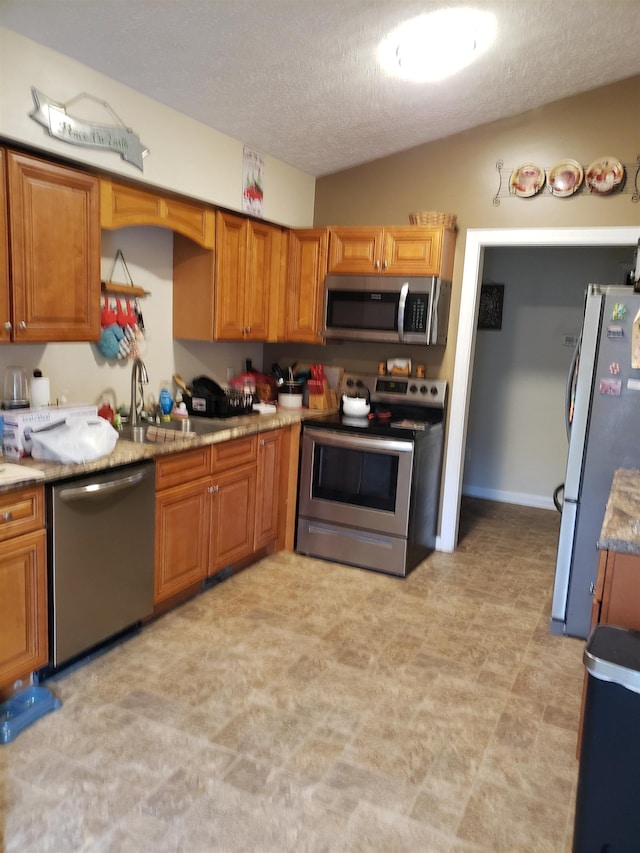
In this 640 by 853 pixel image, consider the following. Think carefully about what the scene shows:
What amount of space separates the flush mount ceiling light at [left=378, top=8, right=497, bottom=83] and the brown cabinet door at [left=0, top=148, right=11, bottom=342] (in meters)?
1.66

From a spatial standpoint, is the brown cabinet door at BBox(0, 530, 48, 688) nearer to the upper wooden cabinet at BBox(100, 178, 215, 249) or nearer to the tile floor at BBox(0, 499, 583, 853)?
the tile floor at BBox(0, 499, 583, 853)

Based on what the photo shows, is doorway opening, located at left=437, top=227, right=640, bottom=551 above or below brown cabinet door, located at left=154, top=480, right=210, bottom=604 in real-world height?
above

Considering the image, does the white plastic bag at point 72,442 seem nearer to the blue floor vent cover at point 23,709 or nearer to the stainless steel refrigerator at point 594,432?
the blue floor vent cover at point 23,709

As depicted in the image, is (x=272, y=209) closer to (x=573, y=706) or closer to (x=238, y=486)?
(x=238, y=486)

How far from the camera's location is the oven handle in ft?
12.0

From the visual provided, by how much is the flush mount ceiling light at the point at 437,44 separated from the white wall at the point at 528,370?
2.48 metres

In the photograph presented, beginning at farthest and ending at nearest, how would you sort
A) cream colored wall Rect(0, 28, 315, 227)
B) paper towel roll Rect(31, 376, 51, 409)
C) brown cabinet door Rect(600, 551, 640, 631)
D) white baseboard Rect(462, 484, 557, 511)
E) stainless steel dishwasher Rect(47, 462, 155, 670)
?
white baseboard Rect(462, 484, 557, 511) < paper towel roll Rect(31, 376, 51, 409) < stainless steel dishwasher Rect(47, 462, 155, 670) < cream colored wall Rect(0, 28, 315, 227) < brown cabinet door Rect(600, 551, 640, 631)

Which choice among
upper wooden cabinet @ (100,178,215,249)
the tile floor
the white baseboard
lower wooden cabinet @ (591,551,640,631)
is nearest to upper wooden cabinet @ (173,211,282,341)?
upper wooden cabinet @ (100,178,215,249)

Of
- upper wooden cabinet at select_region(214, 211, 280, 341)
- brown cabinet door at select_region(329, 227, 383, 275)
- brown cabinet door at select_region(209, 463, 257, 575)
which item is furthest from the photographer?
brown cabinet door at select_region(329, 227, 383, 275)

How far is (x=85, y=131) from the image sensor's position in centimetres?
260

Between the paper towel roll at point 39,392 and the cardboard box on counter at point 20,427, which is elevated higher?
the paper towel roll at point 39,392

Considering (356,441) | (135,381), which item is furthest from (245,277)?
(356,441)

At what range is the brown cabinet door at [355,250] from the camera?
13.0 feet

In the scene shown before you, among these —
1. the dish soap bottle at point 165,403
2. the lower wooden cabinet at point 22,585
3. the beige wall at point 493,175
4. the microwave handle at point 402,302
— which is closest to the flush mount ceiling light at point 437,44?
the beige wall at point 493,175
